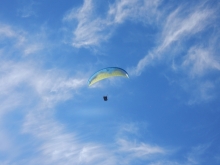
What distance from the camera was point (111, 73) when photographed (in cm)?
4631

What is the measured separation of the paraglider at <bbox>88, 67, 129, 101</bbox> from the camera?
151ft

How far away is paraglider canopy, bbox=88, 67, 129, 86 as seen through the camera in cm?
4600

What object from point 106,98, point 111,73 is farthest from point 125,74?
point 106,98

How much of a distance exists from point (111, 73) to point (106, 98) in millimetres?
4288

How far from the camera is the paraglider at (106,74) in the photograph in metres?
46.0

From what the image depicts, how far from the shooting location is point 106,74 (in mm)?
46562

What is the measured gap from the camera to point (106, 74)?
153 feet

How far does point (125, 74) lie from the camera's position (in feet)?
150

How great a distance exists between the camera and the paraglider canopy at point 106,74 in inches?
1811

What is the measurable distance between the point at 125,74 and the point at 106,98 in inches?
201

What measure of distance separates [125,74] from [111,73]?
195cm

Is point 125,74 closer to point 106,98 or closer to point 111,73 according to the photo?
point 111,73

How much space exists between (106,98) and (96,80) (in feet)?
10.7
